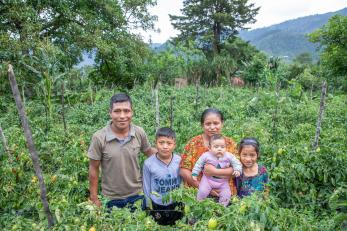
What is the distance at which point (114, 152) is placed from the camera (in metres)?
2.53

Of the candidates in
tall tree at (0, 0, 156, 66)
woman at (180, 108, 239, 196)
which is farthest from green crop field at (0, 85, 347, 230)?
tall tree at (0, 0, 156, 66)

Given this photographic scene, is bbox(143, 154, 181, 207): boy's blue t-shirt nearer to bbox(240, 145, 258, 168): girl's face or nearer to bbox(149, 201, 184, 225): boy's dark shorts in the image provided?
bbox(149, 201, 184, 225): boy's dark shorts

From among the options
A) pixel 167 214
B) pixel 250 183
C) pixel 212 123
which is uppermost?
pixel 212 123

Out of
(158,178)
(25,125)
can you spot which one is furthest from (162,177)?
(25,125)

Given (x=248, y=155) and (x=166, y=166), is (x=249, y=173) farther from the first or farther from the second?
(x=166, y=166)

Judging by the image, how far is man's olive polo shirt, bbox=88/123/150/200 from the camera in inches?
99.0

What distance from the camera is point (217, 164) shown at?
2.53 m

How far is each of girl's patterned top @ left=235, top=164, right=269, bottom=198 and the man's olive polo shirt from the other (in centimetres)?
84

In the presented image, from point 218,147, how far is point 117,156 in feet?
2.61

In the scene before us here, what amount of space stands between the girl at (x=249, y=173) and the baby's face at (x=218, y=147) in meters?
0.21

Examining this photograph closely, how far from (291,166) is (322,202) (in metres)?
0.45

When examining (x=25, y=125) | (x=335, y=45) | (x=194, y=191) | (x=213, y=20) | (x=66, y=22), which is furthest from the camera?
(x=213, y=20)

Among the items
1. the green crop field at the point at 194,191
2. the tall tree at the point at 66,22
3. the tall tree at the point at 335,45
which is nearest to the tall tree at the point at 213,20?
the tall tree at the point at 335,45

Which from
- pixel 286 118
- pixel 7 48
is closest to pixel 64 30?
pixel 7 48
